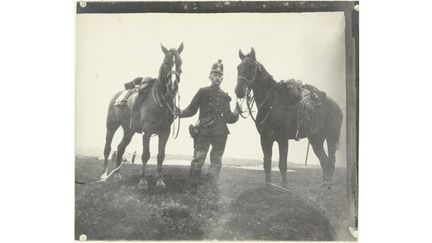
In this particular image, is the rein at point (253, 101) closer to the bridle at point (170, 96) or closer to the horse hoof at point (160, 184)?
the bridle at point (170, 96)

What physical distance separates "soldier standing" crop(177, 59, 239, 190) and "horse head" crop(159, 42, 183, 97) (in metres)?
0.09

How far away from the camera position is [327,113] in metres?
1.83

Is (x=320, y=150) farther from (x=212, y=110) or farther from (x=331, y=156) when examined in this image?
(x=212, y=110)

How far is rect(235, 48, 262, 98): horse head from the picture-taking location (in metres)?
1.81

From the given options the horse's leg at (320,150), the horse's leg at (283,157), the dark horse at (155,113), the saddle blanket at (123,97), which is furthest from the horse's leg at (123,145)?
the horse's leg at (320,150)

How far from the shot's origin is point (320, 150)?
1817 mm

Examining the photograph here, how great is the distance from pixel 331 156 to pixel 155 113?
27.2 inches

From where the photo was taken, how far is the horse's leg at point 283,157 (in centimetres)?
181

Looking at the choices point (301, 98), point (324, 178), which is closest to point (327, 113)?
point (301, 98)

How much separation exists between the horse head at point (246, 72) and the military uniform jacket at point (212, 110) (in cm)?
6

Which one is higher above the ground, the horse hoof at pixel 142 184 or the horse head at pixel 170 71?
the horse head at pixel 170 71

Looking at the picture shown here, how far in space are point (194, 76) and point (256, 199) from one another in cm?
52

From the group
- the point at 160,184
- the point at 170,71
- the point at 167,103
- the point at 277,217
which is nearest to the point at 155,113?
the point at 167,103
